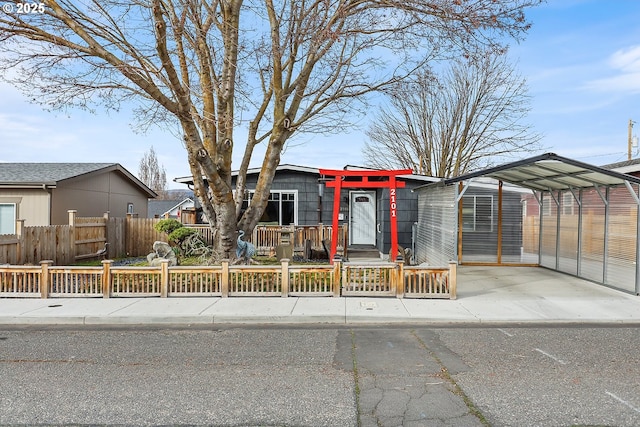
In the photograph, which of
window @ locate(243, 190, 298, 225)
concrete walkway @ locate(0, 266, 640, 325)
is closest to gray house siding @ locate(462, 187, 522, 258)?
concrete walkway @ locate(0, 266, 640, 325)

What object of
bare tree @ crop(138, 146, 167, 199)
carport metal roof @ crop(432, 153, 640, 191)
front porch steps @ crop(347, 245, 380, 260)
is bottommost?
front porch steps @ crop(347, 245, 380, 260)

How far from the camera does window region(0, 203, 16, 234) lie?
1477 centimetres

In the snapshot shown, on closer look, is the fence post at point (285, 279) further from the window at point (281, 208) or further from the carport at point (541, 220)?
the window at point (281, 208)

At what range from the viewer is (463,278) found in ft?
35.5

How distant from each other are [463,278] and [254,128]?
21.5 feet

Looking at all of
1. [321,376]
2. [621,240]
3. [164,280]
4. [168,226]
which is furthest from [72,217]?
[621,240]

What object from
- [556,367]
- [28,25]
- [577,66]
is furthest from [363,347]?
[577,66]

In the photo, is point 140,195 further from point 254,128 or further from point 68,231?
point 254,128

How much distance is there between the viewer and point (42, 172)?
16000 millimetres

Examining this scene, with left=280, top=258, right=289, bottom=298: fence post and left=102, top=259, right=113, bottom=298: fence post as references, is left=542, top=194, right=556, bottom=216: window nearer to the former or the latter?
left=280, top=258, right=289, bottom=298: fence post

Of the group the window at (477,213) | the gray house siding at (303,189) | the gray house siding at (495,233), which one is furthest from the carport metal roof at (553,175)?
the gray house siding at (303,189)

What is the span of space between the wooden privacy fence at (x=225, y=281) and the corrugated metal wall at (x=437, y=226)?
79.2 inches

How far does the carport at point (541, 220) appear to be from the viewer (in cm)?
911

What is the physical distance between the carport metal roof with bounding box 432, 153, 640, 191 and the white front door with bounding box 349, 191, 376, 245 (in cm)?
495
